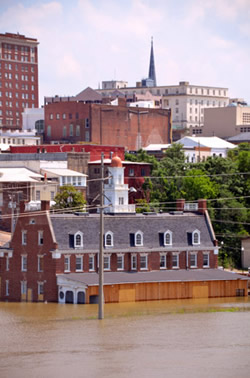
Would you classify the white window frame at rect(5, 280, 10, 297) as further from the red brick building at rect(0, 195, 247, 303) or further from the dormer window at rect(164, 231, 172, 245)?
the dormer window at rect(164, 231, 172, 245)

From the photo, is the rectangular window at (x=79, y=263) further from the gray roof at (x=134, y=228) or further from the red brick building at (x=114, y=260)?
the gray roof at (x=134, y=228)

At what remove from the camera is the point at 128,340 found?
2205 inches

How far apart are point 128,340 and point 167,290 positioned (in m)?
17.8

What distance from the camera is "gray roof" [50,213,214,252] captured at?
74.1 m

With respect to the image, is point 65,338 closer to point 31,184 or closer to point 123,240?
point 123,240

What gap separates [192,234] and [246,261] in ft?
64.0

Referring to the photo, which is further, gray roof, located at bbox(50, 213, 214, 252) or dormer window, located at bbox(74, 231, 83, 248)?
gray roof, located at bbox(50, 213, 214, 252)

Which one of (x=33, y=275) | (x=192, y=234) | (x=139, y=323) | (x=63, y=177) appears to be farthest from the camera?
(x=63, y=177)

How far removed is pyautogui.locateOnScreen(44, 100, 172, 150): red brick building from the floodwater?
88.7 m

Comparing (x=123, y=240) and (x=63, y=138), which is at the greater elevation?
(x=63, y=138)

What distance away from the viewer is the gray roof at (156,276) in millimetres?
71312

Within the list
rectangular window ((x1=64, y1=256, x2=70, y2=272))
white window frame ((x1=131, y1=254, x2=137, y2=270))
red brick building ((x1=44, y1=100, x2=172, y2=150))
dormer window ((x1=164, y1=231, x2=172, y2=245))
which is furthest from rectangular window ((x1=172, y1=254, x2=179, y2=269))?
red brick building ((x1=44, y1=100, x2=172, y2=150))

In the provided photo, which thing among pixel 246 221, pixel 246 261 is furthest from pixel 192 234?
pixel 246 221

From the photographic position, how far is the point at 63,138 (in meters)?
167
